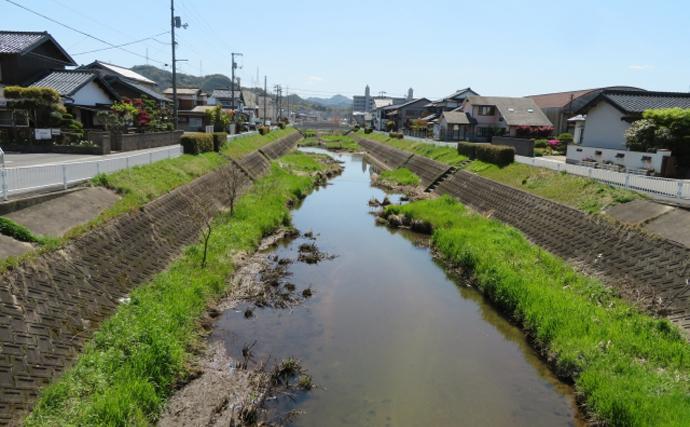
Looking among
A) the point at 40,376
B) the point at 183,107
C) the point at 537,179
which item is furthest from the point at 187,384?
the point at 183,107

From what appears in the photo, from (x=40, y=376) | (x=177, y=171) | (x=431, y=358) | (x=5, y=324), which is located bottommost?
(x=431, y=358)

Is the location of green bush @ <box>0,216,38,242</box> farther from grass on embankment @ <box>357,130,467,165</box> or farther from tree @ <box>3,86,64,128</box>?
grass on embankment @ <box>357,130,467,165</box>

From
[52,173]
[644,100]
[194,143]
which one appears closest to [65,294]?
[52,173]

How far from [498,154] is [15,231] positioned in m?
24.2

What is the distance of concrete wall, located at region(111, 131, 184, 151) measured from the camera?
23944 millimetres

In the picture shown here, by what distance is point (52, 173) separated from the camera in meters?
12.7

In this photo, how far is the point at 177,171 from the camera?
20.8 meters

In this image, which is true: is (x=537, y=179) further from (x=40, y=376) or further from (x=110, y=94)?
(x=110, y=94)

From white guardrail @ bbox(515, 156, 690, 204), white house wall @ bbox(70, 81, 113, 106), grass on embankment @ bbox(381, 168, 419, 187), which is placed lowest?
grass on embankment @ bbox(381, 168, 419, 187)

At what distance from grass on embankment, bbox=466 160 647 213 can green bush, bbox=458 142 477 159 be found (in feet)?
13.7

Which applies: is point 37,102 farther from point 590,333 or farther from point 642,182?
point 642,182

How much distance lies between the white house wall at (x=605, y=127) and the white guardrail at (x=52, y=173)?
84.9 ft

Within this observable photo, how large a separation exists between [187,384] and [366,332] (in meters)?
4.58

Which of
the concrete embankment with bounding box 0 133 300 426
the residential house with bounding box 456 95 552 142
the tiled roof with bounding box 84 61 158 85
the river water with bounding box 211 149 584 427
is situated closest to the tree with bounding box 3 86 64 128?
the concrete embankment with bounding box 0 133 300 426
